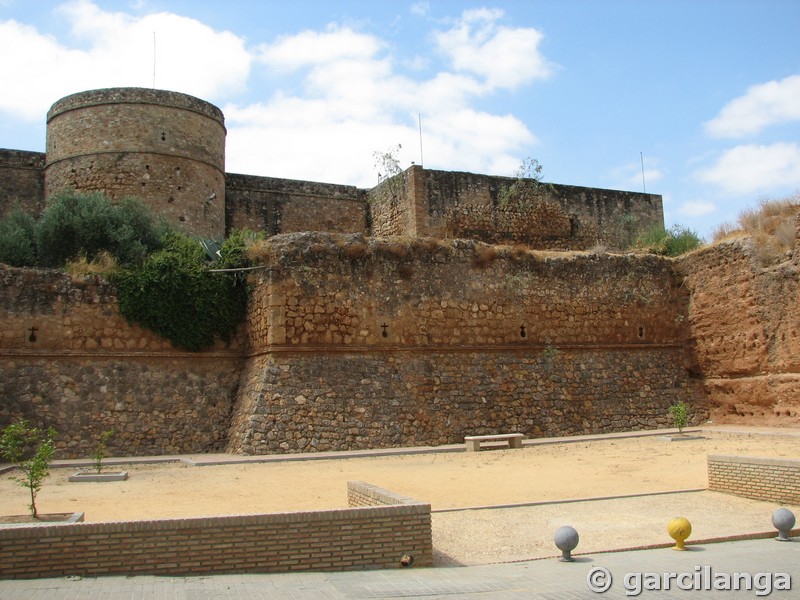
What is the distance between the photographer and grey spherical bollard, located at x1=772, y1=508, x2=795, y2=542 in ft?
23.9

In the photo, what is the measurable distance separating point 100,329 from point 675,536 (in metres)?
11.6


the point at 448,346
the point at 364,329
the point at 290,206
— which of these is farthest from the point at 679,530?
the point at 290,206

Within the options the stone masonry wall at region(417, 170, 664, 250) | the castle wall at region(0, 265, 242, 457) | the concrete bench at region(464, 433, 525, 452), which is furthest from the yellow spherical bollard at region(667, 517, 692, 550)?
the stone masonry wall at region(417, 170, 664, 250)

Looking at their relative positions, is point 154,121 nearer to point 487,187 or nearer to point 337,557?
point 487,187

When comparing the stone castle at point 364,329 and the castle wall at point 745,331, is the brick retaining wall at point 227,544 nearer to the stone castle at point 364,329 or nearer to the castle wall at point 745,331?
the stone castle at point 364,329

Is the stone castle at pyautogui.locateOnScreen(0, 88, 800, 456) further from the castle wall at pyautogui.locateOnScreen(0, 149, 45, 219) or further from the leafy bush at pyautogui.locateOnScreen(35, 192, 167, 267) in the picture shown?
the leafy bush at pyautogui.locateOnScreen(35, 192, 167, 267)

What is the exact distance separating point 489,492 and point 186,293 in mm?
8281

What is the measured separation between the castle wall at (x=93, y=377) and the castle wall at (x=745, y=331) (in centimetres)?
1124

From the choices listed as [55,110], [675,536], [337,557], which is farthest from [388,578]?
[55,110]

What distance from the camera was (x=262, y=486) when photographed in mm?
10391

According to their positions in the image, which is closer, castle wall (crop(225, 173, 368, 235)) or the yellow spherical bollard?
the yellow spherical bollard

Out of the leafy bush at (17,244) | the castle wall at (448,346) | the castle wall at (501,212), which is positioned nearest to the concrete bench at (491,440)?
the castle wall at (448,346)

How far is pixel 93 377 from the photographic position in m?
14.6

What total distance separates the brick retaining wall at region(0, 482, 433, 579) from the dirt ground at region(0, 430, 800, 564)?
25.1 inches
